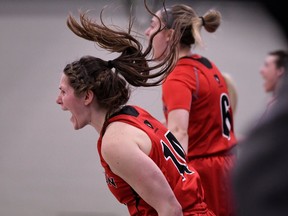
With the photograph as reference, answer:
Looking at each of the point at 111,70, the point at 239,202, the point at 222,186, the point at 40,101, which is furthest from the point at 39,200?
the point at 239,202

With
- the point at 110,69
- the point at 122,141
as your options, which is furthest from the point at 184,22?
the point at 122,141

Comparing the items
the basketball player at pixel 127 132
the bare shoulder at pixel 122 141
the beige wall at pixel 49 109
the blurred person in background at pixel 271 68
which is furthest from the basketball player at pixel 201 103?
the beige wall at pixel 49 109

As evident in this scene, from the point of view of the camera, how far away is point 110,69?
8.82 feet

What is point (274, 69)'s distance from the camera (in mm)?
5715

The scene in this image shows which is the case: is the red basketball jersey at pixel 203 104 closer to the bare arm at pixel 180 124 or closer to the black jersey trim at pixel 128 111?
the bare arm at pixel 180 124

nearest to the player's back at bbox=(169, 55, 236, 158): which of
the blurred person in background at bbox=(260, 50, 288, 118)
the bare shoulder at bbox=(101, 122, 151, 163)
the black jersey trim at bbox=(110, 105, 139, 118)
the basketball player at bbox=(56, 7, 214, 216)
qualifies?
the basketball player at bbox=(56, 7, 214, 216)

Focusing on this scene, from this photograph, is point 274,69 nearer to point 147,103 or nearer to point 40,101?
point 147,103

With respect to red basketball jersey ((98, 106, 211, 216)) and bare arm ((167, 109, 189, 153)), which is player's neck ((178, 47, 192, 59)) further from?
red basketball jersey ((98, 106, 211, 216))

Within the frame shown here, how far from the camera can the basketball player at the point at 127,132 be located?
247cm

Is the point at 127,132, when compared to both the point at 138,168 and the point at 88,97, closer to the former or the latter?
the point at 138,168

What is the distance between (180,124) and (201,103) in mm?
263

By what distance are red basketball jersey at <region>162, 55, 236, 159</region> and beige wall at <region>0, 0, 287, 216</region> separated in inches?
110

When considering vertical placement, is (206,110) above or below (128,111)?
below

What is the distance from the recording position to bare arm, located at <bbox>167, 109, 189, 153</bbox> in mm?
3332
